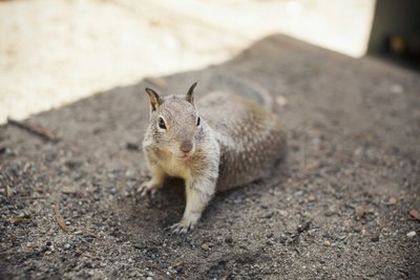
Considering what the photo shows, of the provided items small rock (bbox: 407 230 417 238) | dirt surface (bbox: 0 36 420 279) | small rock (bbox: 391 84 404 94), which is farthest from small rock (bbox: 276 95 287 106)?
small rock (bbox: 407 230 417 238)

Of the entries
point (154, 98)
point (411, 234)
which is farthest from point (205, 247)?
point (411, 234)

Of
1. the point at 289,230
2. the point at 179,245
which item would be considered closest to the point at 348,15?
the point at 289,230

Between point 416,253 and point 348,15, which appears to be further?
point 348,15

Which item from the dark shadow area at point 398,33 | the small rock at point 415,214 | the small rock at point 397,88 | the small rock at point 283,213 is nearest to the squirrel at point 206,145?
the small rock at point 283,213

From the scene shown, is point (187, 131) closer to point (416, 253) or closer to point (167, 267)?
point (167, 267)

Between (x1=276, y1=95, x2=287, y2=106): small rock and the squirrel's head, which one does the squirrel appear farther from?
(x1=276, y1=95, x2=287, y2=106): small rock
